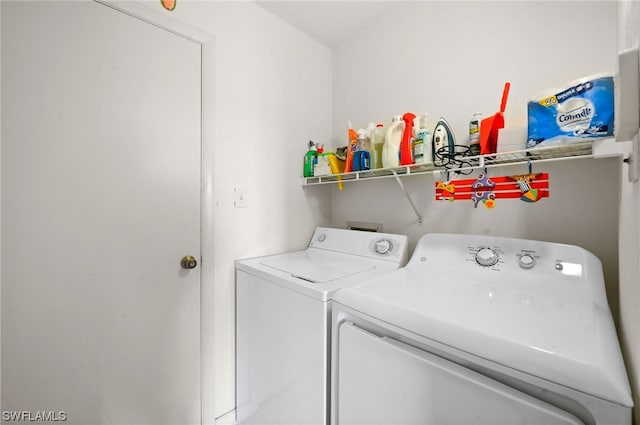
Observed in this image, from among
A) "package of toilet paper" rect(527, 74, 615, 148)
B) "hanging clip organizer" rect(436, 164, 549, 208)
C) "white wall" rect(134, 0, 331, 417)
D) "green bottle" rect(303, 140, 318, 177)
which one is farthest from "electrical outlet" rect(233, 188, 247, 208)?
"package of toilet paper" rect(527, 74, 615, 148)

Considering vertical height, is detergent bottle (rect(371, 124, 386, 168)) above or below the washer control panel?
above

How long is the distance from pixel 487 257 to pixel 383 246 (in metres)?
0.52

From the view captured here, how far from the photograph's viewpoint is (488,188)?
4.53ft

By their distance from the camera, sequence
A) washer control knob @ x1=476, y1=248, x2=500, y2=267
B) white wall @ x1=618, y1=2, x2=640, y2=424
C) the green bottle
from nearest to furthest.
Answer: white wall @ x1=618, y1=2, x2=640, y2=424 → washer control knob @ x1=476, y1=248, x2=500, y2=267 → the green bottle

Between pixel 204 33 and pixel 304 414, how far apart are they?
1.99 metres

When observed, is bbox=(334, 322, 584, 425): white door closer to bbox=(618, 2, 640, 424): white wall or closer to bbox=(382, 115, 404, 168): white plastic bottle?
bbox=(618, 2, 640, 424): white wall

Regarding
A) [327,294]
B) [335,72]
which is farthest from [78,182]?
[335,72]

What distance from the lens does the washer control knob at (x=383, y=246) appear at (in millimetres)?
1526

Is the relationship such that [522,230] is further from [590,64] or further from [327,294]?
[327,294]

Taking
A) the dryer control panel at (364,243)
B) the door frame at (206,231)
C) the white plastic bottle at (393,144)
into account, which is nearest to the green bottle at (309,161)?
the dryer control panel at (364,243)

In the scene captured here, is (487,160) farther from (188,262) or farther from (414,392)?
(188,262)

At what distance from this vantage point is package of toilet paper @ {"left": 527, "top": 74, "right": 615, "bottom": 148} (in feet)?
2.91

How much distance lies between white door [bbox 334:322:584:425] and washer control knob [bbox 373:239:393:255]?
632mm

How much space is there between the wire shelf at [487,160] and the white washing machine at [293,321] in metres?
0.38
